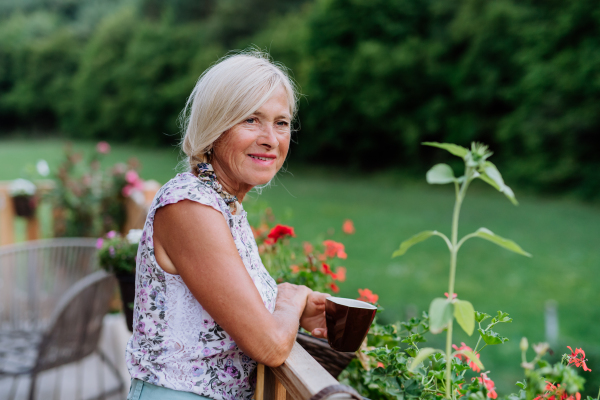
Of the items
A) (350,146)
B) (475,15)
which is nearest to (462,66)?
(475,15)

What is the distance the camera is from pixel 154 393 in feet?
3.76

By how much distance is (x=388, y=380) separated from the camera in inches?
48.3

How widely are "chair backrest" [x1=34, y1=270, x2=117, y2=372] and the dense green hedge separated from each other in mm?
3034

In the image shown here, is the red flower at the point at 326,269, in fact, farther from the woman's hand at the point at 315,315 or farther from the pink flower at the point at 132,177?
the pink flower at the point at 132,177

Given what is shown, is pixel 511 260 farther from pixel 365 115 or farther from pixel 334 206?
pixel 365 115

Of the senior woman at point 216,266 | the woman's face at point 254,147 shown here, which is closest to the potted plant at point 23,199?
the senior woman at point 216,266

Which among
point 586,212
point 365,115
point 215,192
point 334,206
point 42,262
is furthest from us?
point 365,115

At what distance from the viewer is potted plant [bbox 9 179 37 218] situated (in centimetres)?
446

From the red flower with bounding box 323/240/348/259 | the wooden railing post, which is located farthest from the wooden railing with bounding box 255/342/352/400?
the wooden railing post

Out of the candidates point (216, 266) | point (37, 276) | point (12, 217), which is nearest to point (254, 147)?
point (216, 266)

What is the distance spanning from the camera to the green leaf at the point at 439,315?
0.76m

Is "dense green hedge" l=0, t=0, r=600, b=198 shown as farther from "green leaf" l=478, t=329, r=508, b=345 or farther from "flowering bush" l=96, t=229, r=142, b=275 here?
"green leaf" l=478, t=329, r=508, b=345

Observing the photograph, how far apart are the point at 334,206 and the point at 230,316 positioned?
13968mm

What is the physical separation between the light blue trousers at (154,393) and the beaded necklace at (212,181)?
0.42 m
